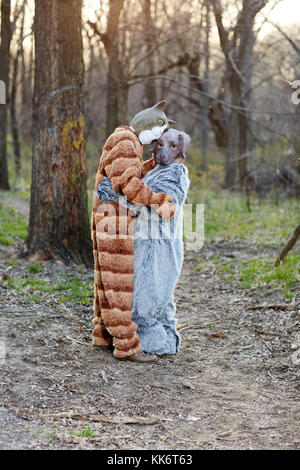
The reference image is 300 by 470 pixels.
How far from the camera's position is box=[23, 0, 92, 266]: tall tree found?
24.4ft

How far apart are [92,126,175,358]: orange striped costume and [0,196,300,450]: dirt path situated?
0.29 metres

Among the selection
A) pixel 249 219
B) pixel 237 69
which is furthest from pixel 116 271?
pixel 237 69

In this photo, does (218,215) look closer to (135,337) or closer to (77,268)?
(77,268)

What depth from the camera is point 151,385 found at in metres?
4.52

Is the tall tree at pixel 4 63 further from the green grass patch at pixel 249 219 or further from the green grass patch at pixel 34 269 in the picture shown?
the green grass patch at pixel 34 269

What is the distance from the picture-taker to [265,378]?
487 centimetres

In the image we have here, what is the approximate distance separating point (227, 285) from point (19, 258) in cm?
270

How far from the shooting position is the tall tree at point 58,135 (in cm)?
743

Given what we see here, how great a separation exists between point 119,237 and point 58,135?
3.04m

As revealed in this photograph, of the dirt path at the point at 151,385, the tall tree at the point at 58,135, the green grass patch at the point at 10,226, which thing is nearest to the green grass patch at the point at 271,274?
the dirt path at the point at 151,385

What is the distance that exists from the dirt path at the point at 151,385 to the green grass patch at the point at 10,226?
271 centimetres

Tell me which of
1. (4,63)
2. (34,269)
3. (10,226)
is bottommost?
(34,269)

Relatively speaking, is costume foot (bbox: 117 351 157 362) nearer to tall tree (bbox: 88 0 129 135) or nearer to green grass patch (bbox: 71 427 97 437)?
green grass patch (bbox: 71 427 97 437)

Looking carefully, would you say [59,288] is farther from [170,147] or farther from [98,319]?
[170,147]
